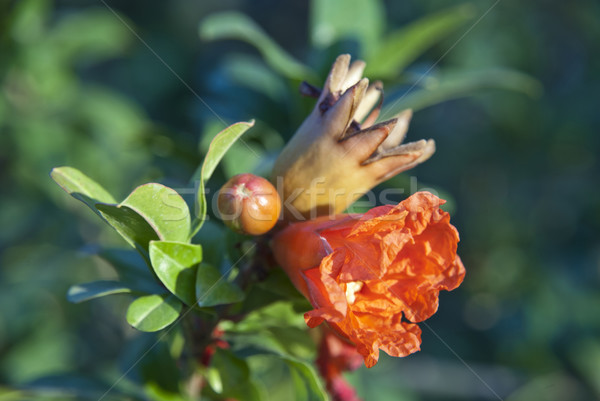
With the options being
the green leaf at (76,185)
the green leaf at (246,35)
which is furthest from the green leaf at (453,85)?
the green leaf at (76,185)

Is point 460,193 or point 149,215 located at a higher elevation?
point 149,215

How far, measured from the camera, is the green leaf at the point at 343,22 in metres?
1.64

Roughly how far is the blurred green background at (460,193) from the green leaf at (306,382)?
0.89m

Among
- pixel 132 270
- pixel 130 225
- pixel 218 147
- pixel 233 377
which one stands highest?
pixel 218 147

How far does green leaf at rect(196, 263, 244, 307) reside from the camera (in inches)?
40.0

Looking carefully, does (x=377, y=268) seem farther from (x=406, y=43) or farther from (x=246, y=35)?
(x=406, y=43)

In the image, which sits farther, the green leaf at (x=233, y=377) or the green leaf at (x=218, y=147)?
the green leaf at (x=233, y=377)

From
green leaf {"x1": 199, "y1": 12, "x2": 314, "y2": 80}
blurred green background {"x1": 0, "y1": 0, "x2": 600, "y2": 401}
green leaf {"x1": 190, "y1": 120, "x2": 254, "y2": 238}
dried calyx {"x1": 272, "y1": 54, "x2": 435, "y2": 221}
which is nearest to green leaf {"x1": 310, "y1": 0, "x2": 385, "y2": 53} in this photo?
green leaf {"x1": 199, "y1": 12, "x2": 314, "y2": 80}

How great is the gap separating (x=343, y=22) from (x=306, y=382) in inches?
42.2

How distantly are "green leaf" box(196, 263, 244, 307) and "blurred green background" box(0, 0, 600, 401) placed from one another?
0.84 m

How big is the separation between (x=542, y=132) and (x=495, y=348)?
1.24 metres

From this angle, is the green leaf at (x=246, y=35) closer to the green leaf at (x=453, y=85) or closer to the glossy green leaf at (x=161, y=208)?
the green leaf at (x=453, y=85)

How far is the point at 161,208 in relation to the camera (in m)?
1.00

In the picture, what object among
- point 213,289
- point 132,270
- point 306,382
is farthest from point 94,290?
point 306,382
